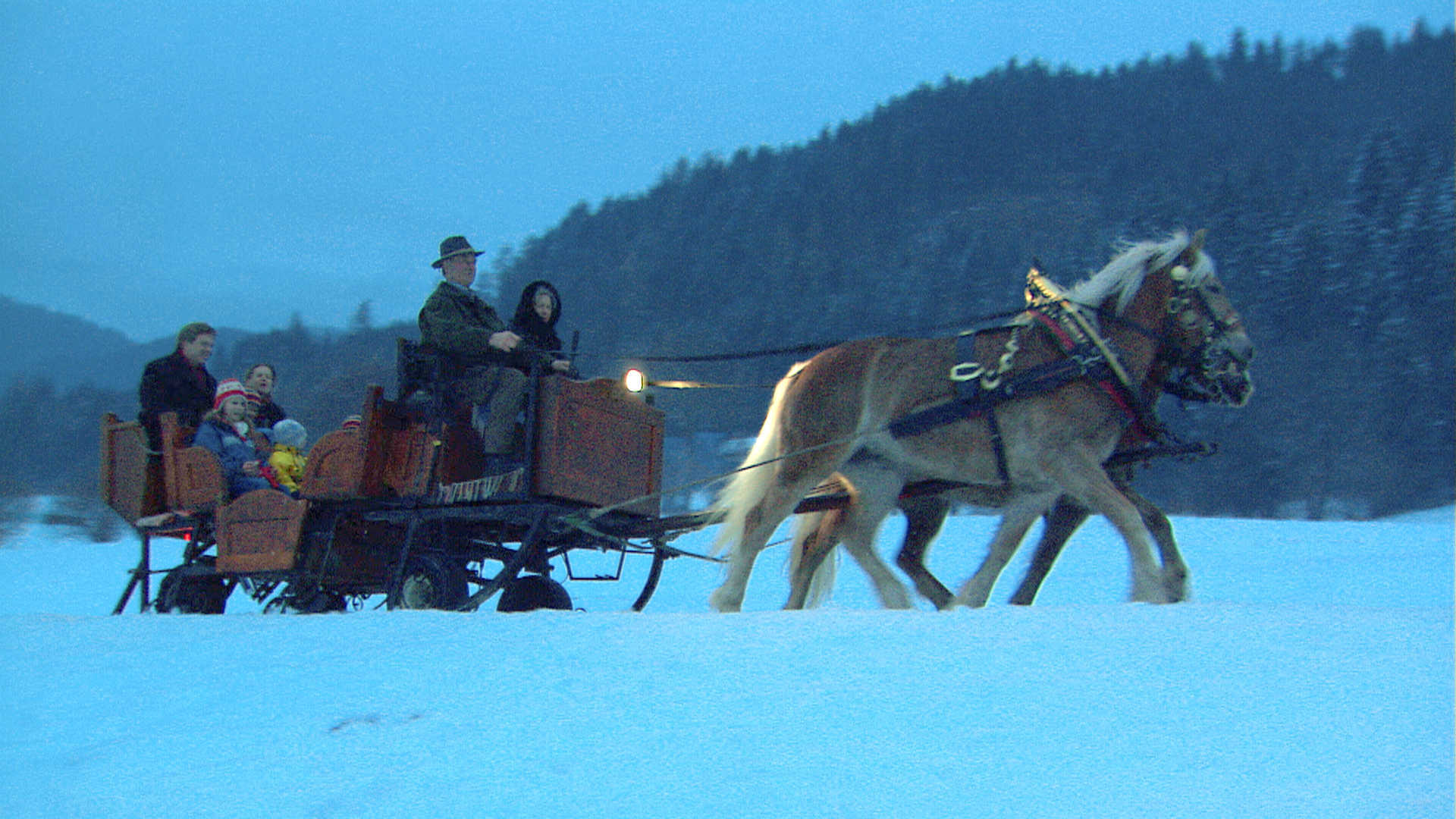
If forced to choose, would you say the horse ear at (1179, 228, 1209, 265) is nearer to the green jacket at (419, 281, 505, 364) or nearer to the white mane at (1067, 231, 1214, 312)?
the white mane at (1067, 231, 1214, 312)

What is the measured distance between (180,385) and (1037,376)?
14.1 ft

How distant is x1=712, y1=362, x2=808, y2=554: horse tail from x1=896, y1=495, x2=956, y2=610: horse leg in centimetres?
74

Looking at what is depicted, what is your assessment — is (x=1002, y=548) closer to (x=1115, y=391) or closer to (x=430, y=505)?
(x=1115, y=391)

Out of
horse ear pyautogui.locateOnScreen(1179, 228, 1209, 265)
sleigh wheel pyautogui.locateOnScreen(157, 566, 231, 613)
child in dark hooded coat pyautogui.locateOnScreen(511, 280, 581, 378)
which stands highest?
horse ear pyautogui.locateOnScreen(1179, 228, 1209, 265)

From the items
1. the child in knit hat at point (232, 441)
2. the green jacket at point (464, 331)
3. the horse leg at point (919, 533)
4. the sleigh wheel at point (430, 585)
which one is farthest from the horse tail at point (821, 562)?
the child in knit hat at point (232, 441)

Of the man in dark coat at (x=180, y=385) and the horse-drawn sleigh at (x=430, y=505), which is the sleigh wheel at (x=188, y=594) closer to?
the horse-drawn sleigh at (x=430, y=505)

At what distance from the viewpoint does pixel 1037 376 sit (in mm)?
4973

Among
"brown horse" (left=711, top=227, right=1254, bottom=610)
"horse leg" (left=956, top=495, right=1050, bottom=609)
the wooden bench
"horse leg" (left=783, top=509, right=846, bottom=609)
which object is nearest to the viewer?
"brown horse" (left=711, top=227, right=1254, bottom=610)

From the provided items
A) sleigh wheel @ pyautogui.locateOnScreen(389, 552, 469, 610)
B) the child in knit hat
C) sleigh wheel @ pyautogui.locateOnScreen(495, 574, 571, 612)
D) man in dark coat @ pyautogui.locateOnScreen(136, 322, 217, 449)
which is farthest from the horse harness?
man in dark coat @ pyautogui.locateOnScreen(136, 322, 217, 449)

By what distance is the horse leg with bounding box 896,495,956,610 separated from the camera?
604cm

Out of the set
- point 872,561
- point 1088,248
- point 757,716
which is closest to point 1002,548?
point 872,561

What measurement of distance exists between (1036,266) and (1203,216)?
41.5 m

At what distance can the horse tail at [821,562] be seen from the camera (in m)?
5.96

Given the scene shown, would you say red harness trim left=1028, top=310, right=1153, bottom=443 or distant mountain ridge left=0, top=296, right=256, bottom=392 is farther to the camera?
distant mountain ridge left=0, top=296, right=256, bottom=392
